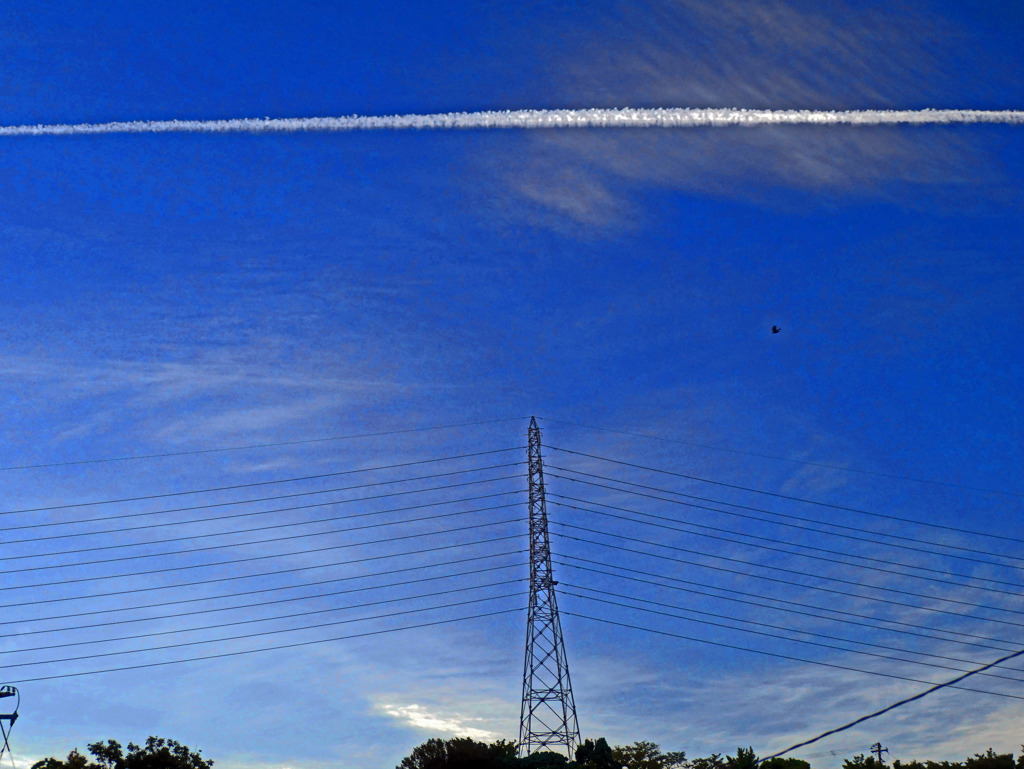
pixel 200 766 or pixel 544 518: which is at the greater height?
pixel 544 518

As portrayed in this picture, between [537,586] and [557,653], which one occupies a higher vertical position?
[537,586]

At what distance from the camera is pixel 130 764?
94.2 metres

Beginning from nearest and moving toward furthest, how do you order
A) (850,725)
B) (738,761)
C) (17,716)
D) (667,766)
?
(850,725), (17,716), (738,761), (667,766)

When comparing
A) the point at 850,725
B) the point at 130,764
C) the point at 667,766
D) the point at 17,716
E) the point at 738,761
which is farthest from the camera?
the point at 667,766

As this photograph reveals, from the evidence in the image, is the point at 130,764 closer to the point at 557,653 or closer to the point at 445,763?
the point at 445,763

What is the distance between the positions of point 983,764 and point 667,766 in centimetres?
5493

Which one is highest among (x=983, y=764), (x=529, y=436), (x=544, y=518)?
(x=529, y=436)

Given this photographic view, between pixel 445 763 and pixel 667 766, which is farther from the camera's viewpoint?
pixel 667 766

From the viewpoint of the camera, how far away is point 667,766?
139125 millimetres

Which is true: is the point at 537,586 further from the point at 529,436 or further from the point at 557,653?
the point at 529,436

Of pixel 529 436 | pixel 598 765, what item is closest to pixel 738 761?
pixel 598 765

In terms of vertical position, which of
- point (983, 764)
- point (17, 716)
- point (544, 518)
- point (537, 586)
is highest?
point (544, 518)

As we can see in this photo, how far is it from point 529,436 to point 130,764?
5087 centimetres

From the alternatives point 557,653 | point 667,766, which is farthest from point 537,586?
point 667,766
